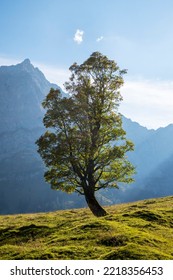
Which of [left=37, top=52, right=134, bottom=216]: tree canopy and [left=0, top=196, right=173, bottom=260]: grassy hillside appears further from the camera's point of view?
[left=37, top=52, right=134, bottom=216]: tree canopy

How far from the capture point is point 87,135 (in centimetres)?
3975

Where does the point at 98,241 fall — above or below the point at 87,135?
below

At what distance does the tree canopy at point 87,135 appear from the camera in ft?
130

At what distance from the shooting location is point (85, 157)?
40.6 meters

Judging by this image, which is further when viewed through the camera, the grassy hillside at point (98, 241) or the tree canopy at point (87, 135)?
the tree canopy at point (87, 135)

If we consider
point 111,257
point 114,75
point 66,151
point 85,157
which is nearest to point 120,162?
point 85,157

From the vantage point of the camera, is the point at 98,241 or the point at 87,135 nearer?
the point at 98,241

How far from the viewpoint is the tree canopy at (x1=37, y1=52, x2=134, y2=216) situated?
130 feet

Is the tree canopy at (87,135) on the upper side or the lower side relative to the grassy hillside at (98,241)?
upper

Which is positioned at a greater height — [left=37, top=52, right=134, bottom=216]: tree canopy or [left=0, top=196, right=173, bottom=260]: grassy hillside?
[left=37, top=52, right=134, bottom=216]: tree canopy
